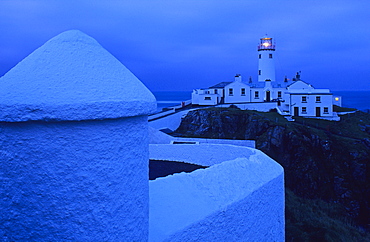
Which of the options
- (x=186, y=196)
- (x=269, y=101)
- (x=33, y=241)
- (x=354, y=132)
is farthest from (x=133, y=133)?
(x=269, y=101)

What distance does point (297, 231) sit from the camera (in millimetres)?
9758

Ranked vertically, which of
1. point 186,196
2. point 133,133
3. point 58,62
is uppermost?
point 58,62

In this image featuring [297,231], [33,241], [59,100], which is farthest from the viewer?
[297,231]

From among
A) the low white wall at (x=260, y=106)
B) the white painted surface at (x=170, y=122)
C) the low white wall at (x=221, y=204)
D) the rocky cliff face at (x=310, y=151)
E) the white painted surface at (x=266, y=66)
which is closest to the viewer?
the low white wall at (x=221, y=204)

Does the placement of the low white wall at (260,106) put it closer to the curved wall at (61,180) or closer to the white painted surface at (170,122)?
the white painted surface at (170,122)

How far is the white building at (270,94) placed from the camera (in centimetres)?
3428

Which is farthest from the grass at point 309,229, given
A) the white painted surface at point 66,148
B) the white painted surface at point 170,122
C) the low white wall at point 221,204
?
the white painted surface at point 170,122

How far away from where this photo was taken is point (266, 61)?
4338 centimetres

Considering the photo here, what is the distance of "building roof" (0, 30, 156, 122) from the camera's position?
2.80m

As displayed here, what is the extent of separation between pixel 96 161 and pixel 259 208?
4648 mm

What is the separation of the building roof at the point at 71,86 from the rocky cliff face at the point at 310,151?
59.6 feet

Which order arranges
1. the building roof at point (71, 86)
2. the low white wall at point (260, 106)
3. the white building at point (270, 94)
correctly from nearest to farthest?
the building roof at point (71, 86), the white building at point (270, 94), the low white wall at point (260, 106)

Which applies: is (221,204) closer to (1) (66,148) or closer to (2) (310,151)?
(1) (66,148)

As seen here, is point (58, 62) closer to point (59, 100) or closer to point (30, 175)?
point (59, 100)
